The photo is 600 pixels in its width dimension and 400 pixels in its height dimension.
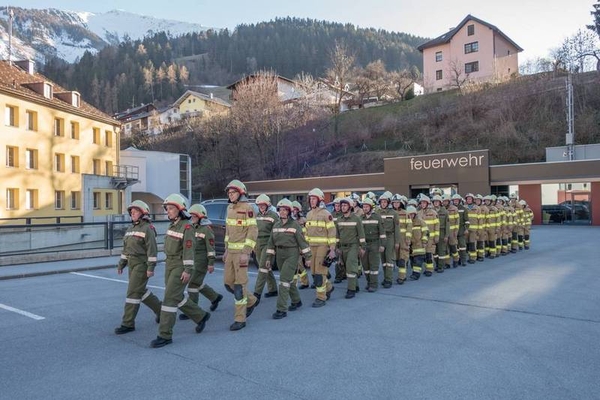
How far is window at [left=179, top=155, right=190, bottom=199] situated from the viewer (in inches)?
1740

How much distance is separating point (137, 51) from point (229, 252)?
139 metres

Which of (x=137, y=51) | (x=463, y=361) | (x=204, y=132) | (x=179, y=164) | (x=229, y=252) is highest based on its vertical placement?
(x=137, y=51)

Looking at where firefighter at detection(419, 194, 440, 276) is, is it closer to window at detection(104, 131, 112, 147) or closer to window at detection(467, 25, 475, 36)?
window at detection(104, 131, 112, 147)

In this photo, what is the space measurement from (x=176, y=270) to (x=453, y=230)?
895cm

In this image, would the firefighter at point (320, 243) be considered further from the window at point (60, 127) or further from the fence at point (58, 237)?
the window at point (60, 127)

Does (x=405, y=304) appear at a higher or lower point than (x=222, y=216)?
lower

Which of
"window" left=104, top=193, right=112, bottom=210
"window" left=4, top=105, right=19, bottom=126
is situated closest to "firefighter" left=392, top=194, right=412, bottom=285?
"window" left=4, top=105, right=19, bottom=126

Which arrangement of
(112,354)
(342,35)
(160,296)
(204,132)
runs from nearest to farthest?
(112,354) < (160,296) < (204,132) < (342,35)

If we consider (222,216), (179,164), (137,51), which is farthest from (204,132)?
(137,51)

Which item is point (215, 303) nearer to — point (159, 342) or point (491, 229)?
point (159, 342)

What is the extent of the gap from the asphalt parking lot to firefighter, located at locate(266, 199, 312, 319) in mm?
286

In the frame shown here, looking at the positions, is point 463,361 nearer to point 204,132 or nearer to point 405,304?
point 405,304

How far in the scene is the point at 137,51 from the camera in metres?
132

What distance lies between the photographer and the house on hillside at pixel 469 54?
58438 mm
